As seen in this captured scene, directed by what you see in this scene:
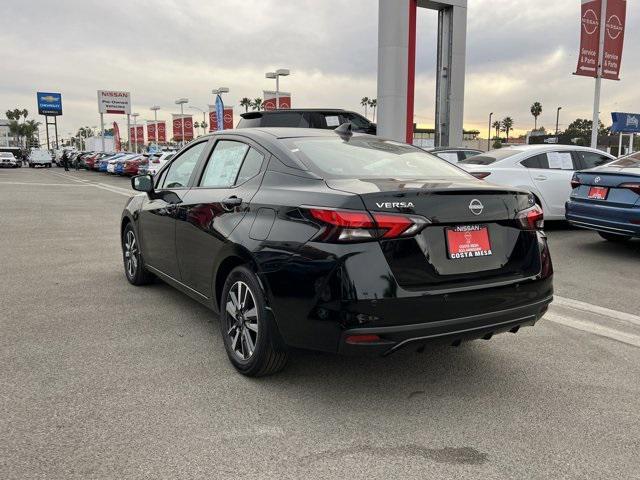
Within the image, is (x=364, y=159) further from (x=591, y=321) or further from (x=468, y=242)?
(x=591, y=321)

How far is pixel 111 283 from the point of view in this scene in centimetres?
616

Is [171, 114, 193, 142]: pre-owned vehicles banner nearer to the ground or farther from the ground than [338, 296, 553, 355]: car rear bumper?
farther from the ground

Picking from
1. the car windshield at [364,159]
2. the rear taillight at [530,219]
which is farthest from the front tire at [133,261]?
the rear taillight at [530,219]

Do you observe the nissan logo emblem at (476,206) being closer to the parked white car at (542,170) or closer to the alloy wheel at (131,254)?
the alloy wheel at (131,254)

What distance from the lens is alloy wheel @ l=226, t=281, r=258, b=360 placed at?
11.5 ft

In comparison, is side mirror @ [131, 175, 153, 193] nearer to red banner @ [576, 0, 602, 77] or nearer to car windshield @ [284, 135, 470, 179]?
car windshield @ [284, 135, 470, 179]

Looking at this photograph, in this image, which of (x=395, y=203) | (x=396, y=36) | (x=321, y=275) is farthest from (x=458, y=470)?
(x=396, y=36)

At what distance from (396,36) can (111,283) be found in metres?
17.3

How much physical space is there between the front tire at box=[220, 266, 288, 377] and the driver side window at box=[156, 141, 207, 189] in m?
1.41

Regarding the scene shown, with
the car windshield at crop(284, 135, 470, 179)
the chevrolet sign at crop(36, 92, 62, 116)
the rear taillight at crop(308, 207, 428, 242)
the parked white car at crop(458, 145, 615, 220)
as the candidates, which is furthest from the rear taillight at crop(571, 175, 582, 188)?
the chevrolet sign at crop(36, 92, 62, 116)

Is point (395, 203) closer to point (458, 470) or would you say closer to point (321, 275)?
point (321, 275)

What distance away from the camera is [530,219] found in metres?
3.46

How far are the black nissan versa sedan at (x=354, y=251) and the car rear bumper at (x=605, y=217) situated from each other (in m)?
4.20

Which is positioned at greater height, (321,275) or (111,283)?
(321,275)
